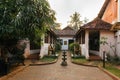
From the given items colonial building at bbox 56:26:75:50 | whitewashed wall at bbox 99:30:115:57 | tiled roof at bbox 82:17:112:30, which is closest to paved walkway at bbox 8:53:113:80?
whitewashed wall at bbox 99:30:115:57

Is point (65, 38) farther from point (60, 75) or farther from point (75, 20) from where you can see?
point (60, 75)

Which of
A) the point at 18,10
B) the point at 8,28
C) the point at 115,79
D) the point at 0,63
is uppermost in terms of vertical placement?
the point at 18,10

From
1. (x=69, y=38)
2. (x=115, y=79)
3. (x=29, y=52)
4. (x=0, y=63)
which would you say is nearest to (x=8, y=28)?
(x=0, y=63)

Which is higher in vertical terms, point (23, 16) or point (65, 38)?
point (65, 38)

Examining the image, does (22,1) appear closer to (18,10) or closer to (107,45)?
(18,10)

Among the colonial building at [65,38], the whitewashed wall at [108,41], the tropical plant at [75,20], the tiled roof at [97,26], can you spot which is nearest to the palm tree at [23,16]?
the tiled roof at [97,26]

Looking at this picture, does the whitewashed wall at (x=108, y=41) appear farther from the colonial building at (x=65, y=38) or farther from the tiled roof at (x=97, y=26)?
the colonial building at (x=65, y=38)

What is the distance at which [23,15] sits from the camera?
36.8ft

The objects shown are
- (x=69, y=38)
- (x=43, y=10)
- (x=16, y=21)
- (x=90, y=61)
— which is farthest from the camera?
(x=69, y=38)

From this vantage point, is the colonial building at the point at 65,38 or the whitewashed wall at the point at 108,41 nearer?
the whitewashed wall at the point at 108,41

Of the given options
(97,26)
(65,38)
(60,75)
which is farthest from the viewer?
(65,38)

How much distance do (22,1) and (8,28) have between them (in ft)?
5.30

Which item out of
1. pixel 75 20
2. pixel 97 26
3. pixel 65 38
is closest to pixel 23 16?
Result: pixel 97 26

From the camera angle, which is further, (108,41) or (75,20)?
(75,20)
